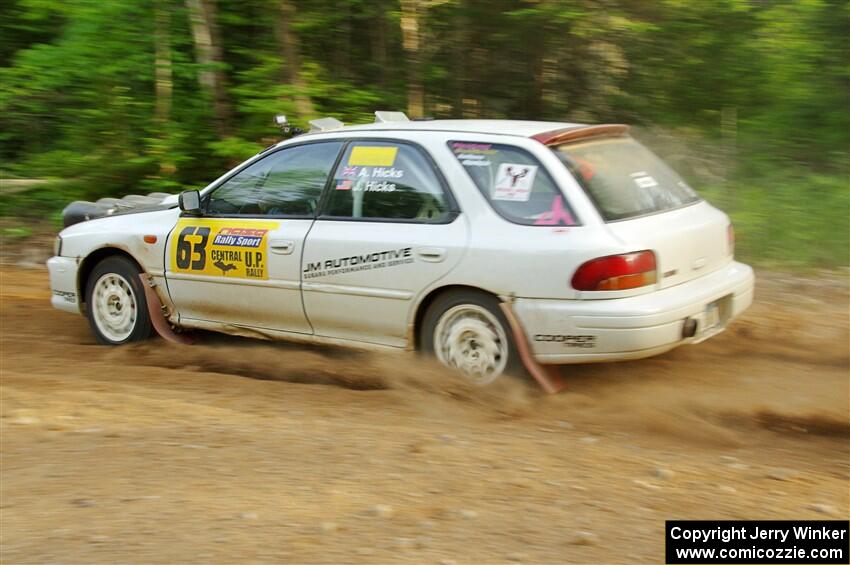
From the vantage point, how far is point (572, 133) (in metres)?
5.66

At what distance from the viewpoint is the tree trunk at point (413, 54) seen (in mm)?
11586

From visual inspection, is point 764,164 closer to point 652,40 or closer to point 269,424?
point 652,40

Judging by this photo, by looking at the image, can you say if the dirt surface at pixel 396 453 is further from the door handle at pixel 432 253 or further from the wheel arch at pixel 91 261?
the door handle at pixel 432 253

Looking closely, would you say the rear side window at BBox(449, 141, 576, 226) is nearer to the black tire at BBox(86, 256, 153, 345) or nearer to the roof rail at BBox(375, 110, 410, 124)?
the roof rail at BBox(375, 110, 410, 124)

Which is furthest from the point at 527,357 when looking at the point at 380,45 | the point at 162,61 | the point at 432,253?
the point at 162,61

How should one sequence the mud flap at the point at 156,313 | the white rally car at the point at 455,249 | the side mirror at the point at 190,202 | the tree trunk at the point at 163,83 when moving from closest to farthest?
the white rally car at the point at 455,249, the side mirror at the point at 190,202, the mud flap at the point at 156,313, the tree trunk at the point at 163,83

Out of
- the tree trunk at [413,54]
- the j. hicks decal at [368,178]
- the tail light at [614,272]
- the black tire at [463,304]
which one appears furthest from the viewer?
the tree trunk at [413,54]

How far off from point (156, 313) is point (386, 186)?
82.0 inches

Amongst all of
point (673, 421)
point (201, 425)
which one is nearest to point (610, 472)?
point (673, 421)

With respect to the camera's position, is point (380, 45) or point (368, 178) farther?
point (380, 45)

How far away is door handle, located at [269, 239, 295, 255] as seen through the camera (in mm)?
6145

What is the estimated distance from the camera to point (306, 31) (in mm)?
11938

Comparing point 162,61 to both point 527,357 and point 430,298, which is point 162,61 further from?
point 527,357

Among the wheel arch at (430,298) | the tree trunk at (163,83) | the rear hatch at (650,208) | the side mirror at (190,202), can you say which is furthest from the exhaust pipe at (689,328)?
the tree trunk at (163,83)
